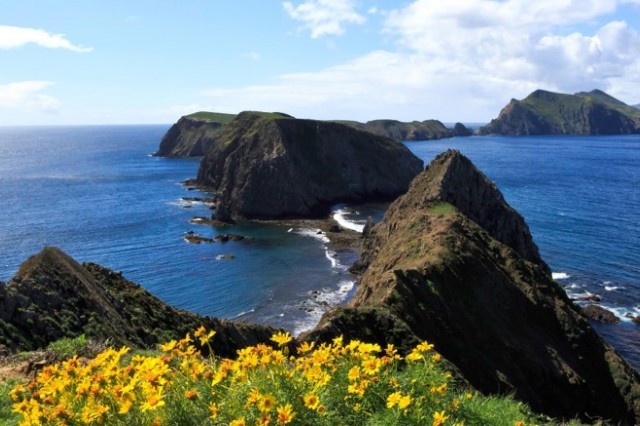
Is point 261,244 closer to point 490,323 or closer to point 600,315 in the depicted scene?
point 600,315

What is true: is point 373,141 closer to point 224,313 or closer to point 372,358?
point 224,313

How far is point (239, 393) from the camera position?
6.58 m

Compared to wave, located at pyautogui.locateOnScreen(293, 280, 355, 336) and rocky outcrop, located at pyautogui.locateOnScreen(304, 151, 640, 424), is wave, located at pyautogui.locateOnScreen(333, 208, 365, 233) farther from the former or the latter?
rocky outcrop, located at pyautogui.locateOnScreen(304, 151, 640, 424)

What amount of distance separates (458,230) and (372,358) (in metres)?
32.1

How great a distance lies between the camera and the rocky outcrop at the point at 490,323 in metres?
25.4

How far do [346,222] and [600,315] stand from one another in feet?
156

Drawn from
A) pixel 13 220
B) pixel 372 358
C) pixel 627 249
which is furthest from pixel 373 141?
pixel 372 358

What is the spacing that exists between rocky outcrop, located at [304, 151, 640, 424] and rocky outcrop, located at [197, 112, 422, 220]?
60.6m

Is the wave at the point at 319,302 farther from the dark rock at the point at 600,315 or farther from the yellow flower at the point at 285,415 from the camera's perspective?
the yellow flower at the point at 285,415

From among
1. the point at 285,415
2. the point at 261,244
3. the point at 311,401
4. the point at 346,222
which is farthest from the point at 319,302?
the point at 285,415

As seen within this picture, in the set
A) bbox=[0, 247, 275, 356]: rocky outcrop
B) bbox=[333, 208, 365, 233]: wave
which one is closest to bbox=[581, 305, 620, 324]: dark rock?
bbox=[0, 247, 275, 356]: rocky outcrop

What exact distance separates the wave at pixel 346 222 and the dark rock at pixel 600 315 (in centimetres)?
3873

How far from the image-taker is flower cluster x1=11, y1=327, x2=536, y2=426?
610 centimetres

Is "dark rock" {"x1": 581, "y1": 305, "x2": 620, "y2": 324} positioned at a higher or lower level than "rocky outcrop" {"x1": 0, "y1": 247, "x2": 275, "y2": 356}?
lower
